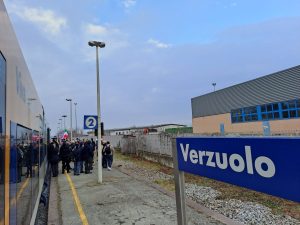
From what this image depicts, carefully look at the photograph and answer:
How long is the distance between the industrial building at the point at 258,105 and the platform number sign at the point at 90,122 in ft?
42.3

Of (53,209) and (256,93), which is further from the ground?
(256,93)

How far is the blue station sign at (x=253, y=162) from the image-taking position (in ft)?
7.47

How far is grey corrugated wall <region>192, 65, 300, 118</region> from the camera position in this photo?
31642 millimetres

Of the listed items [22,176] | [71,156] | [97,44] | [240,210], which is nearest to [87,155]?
[71,156]

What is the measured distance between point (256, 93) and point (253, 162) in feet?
119

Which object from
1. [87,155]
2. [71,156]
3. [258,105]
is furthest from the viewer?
[258,105]

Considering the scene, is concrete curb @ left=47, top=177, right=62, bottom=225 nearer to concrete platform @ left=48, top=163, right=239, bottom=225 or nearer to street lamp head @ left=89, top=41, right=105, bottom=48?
concrete platform @ left=48, top=163, right=239, bottom=225

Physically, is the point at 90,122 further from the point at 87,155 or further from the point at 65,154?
the point at 65,154

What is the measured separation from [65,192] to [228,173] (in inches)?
386

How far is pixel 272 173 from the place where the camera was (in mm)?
2445

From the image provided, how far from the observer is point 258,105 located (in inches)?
1444

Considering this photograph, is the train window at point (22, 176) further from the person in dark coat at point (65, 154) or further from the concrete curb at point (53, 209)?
the person in dark coat at point (65, 154)

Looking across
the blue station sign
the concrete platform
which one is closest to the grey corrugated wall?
the concrete platform

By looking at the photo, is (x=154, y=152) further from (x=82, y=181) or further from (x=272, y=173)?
(x=272, y=173)
